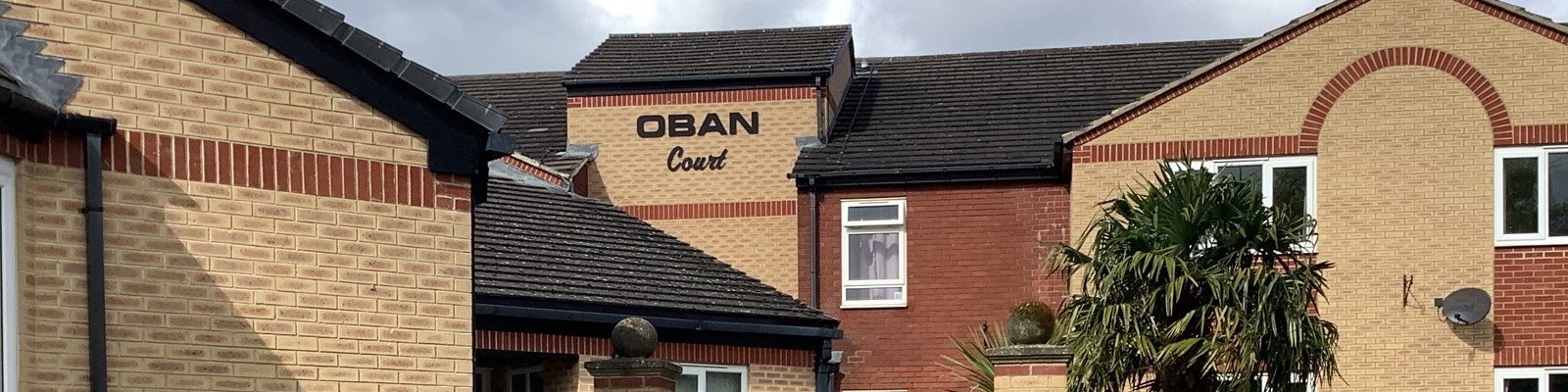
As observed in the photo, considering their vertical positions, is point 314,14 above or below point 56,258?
above

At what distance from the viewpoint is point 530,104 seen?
3173 cm

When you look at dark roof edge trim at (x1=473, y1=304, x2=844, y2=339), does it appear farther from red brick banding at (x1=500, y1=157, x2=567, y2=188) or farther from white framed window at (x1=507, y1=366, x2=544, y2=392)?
red brick banding at (x1=500, y1=157, x2=567, y2=188)

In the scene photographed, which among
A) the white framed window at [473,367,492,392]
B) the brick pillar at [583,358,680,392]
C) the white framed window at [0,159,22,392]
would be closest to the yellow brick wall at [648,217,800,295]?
the white framed window at [473,367,492,392]

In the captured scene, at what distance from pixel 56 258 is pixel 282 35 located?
2.00 meters

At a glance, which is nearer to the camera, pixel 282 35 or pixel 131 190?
pixel 131 190

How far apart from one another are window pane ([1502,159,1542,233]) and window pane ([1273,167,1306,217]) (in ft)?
7.00

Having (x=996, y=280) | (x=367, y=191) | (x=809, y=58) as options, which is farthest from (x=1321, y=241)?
(x=367, y=191)

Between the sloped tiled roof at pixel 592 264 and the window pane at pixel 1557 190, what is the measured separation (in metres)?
8.00

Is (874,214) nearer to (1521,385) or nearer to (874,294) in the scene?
(874,294)

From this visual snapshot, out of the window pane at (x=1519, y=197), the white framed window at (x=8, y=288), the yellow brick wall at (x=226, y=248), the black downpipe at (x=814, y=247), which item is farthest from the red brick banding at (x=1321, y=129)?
the white framed window at (x=8, y=288)

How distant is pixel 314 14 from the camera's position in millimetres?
12695

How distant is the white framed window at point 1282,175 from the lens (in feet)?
80.5

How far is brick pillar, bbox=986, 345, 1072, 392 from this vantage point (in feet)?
58.7

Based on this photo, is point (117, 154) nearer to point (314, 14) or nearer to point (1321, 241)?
point (314, 14)
